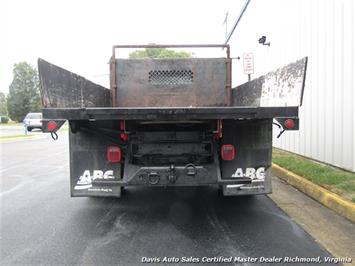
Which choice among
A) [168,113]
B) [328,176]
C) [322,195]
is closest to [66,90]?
[168,113]

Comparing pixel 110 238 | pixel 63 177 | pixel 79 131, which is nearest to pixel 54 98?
pixel 79 131

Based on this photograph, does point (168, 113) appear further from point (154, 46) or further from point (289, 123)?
point (154, 46)

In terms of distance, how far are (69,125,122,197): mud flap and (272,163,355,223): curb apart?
9.84ft

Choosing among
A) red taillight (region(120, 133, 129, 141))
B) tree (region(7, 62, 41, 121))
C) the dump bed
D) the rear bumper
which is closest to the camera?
the rear bumper

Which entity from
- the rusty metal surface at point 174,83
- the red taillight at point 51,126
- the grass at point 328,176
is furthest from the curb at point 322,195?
the red taillight at point 51,126

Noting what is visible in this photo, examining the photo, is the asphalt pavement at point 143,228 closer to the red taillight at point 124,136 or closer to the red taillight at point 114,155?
the red taillight at point 114,155

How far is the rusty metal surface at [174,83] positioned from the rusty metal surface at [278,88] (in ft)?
1.55

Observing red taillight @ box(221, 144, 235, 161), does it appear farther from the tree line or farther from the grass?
the tree line

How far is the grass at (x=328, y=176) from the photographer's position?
5.50 m

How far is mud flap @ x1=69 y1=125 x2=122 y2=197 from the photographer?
15.2ft

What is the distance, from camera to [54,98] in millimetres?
4359

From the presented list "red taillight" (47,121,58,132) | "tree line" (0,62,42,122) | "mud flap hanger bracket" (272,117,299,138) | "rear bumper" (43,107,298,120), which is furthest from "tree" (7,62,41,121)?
"mud flap hanger bracket" (272,117,299,138)

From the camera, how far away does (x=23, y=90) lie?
53094 millimetres

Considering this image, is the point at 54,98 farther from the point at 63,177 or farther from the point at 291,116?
the point at 63,177
